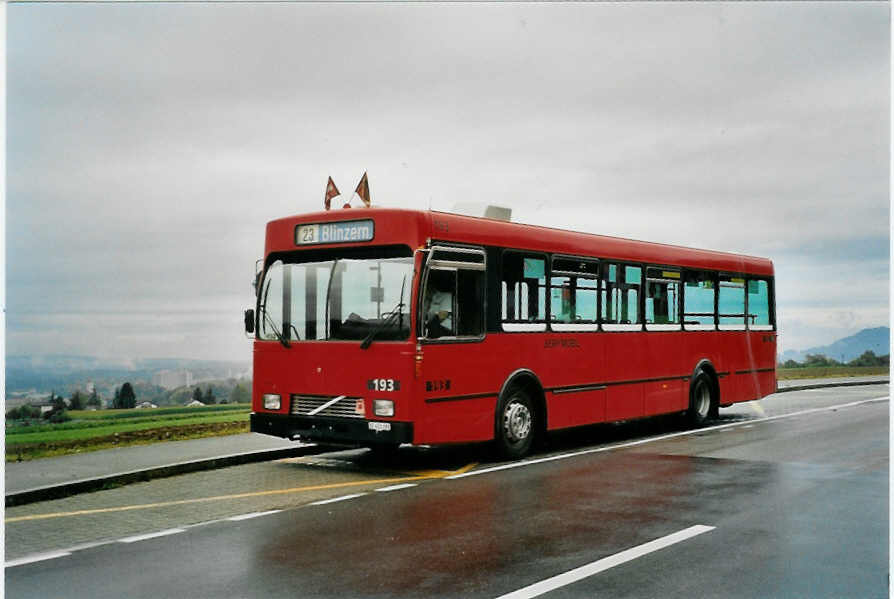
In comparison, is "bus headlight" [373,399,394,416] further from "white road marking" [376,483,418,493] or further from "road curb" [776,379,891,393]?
"road curb" [776,379,891,393]

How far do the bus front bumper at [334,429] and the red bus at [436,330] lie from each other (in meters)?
0.02

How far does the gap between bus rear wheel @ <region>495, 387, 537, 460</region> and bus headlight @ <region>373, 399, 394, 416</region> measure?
5.78 feet

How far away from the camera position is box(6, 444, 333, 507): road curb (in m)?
10.1

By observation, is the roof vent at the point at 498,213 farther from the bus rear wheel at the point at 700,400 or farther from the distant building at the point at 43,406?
the distant building at the point at 43,406

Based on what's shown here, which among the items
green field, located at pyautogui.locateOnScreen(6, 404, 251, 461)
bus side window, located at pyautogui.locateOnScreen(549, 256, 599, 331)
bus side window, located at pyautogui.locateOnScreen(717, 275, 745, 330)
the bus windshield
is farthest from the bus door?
bus side window, located at pyautogui.locateOnScreen(717, 275, 745, 330)

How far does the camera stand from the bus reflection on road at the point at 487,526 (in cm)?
675

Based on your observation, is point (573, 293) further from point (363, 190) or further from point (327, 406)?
point (327, 406)

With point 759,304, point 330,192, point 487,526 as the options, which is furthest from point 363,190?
point 759,304

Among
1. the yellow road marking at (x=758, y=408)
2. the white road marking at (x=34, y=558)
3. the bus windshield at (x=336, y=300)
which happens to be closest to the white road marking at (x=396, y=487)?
the bus windshield at (x=336, y=300)

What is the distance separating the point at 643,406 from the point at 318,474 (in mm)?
6115

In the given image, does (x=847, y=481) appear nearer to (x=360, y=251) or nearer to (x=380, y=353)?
(x=380, y=353)

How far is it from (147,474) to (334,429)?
2197 millimetres

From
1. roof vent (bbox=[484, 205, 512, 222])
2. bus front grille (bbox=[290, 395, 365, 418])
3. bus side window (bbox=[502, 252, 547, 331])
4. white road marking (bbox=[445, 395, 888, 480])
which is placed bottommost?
white road marking (bbox=[445, 395, 888, 480])

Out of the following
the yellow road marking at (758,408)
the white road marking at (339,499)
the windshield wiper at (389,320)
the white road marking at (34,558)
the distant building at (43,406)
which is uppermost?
the windshield wiper at (389,320)
